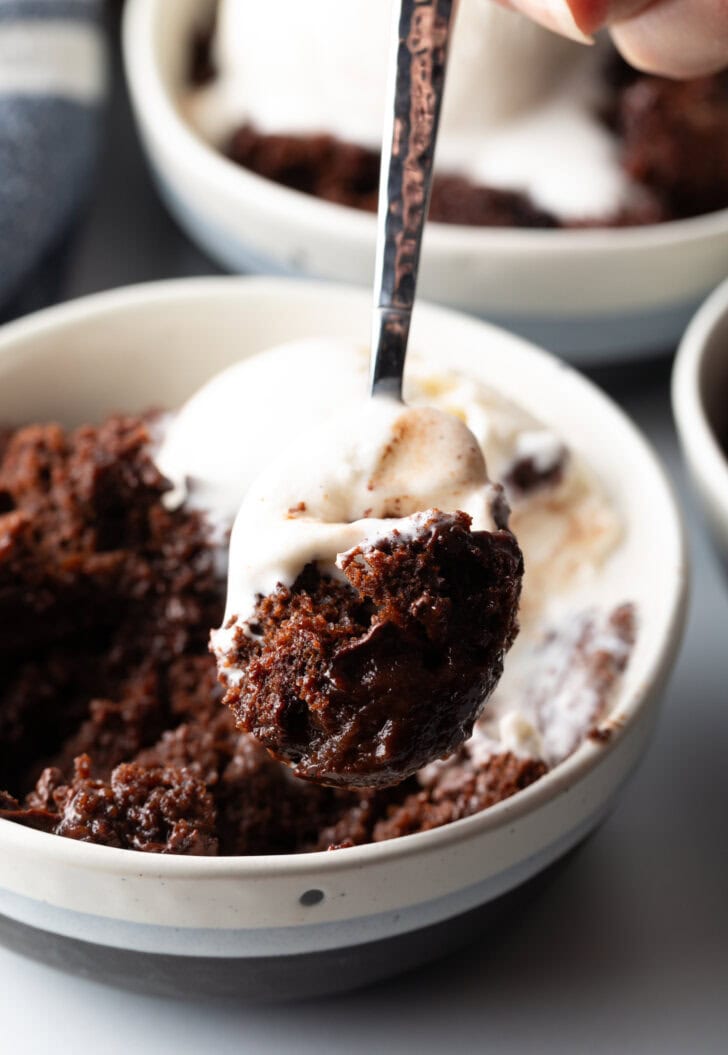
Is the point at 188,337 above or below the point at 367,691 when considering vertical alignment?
below

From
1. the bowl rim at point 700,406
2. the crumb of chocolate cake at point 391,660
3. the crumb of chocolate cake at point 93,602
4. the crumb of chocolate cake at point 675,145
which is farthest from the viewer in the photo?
the crumb of chocolate cake at point 675,145

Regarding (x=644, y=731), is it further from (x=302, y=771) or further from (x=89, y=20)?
(x=89, y=20)

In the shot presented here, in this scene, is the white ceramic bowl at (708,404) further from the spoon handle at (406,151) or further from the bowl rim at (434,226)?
the spoon handle at (406,151)

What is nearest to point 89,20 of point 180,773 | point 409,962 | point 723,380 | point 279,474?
point 723,380

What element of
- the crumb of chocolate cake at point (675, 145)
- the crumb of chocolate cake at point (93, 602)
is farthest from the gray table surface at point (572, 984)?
the crumb of chocolate cake at point (675, 145)

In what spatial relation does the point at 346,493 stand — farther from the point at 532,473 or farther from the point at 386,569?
the point at 532,473
